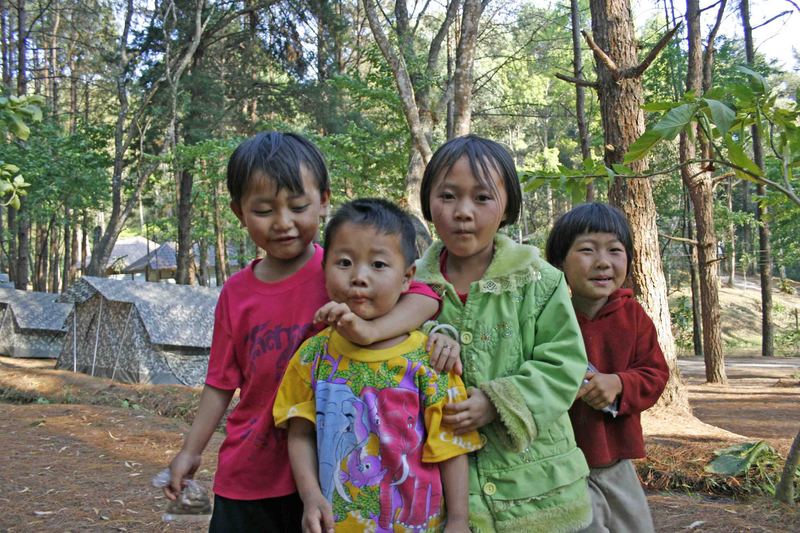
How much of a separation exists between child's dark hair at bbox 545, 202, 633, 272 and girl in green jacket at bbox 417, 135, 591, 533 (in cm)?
44

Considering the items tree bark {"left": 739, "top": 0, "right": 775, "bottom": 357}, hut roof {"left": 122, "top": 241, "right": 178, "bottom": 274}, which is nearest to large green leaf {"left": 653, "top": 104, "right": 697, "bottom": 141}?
tree bark {"left": 739, "top": 0, "right": 775, "bottom": 357}

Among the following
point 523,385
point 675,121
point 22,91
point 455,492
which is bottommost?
point 455,492

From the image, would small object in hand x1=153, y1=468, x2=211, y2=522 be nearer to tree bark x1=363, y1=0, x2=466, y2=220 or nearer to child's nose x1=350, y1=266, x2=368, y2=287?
child's nose x1=350, y1=266, x2=368, y2=287

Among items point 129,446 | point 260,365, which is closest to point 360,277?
point 260,365

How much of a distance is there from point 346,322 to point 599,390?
88 centimetres

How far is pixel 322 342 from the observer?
6.21ft

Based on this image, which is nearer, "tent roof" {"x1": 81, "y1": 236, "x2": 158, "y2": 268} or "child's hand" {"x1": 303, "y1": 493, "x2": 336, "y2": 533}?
"child's hand" {"x1": 303, "y1": 493, "x2": 336, "y2": 533}

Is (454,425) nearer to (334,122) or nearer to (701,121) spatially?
(701,121)

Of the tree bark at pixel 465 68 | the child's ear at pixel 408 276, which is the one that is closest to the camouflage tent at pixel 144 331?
the tree bark at pixel 465 68

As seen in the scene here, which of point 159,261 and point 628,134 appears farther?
point 159,261

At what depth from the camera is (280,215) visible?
2053 millimetres

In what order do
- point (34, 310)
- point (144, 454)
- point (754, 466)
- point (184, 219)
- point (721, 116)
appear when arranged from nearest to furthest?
1. point (721, 116)
2. point (754, 466)
3. point (144, 454)
4. point (34, 310)
5. point (184, 219)

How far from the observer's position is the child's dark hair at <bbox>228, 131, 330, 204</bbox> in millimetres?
2049

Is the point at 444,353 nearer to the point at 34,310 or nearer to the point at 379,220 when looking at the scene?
the point at 379,220
